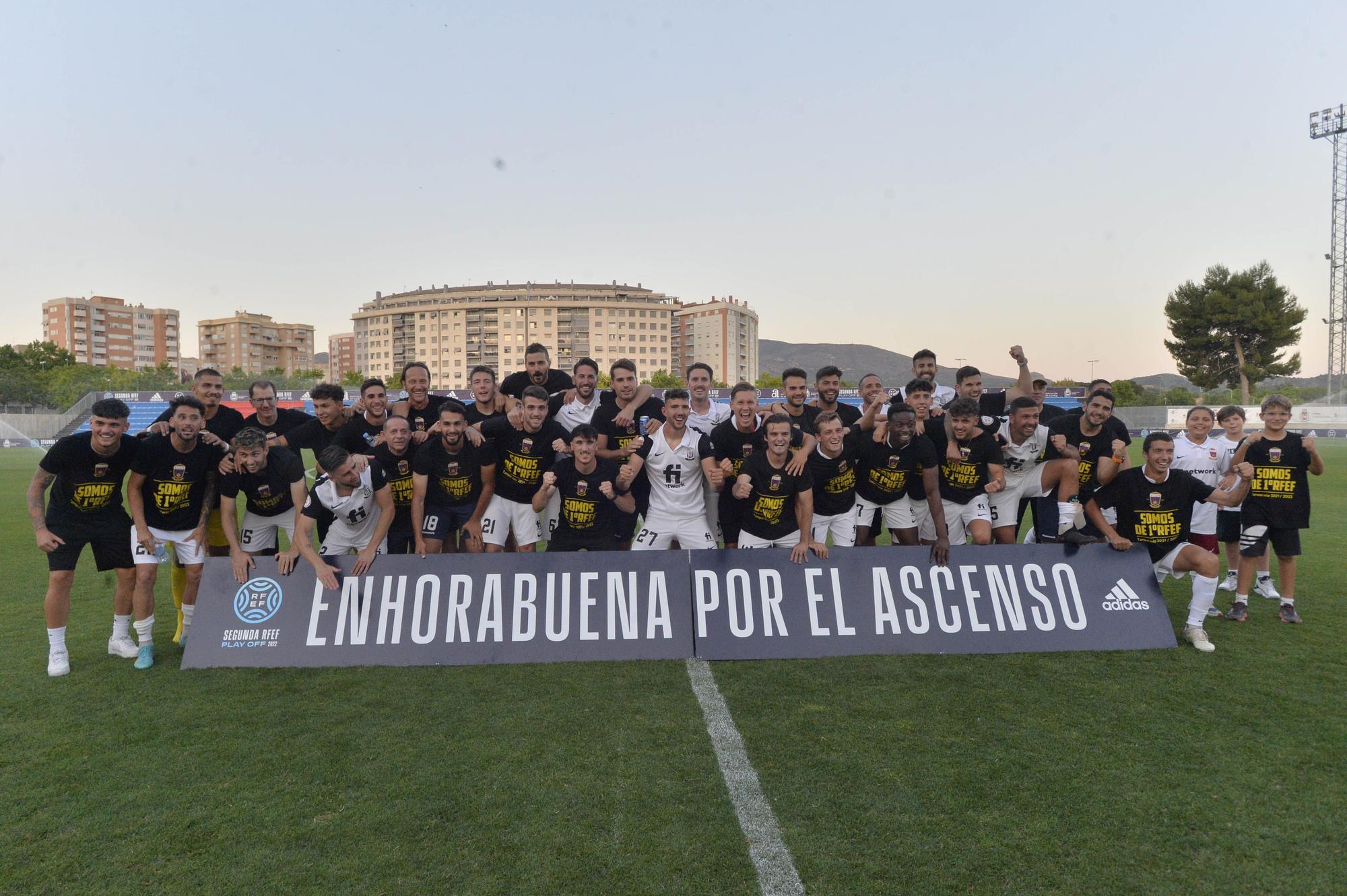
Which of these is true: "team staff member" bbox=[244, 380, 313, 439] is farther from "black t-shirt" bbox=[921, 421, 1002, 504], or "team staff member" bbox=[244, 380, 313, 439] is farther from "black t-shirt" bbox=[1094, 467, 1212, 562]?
"black t-shirt" bbox=[1094, 467, 1212, 562]

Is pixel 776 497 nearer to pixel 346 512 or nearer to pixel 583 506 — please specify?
pixel 583 506

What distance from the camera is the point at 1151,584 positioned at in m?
5.77

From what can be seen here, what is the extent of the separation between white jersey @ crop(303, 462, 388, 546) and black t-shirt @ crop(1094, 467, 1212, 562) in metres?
5.94

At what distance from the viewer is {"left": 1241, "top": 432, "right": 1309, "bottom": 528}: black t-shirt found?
6.34 meters

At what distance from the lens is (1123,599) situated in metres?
5.70

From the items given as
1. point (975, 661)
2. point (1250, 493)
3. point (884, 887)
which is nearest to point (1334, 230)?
point (1250, 493)

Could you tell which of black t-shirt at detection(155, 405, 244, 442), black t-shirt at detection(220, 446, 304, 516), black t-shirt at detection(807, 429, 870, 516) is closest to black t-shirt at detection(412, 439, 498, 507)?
black t-shirt at detection(220, 446, 304, 516)

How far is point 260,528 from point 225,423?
1.29 metres

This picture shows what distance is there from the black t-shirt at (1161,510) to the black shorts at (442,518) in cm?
546

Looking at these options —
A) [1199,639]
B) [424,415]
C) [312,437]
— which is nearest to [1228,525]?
[1199,639]

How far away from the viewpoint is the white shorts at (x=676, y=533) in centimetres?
623

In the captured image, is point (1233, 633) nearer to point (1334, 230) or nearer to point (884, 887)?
point (884, 887)

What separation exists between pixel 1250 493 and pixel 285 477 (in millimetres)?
8058

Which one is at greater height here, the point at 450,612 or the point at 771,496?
the point at 771,496
